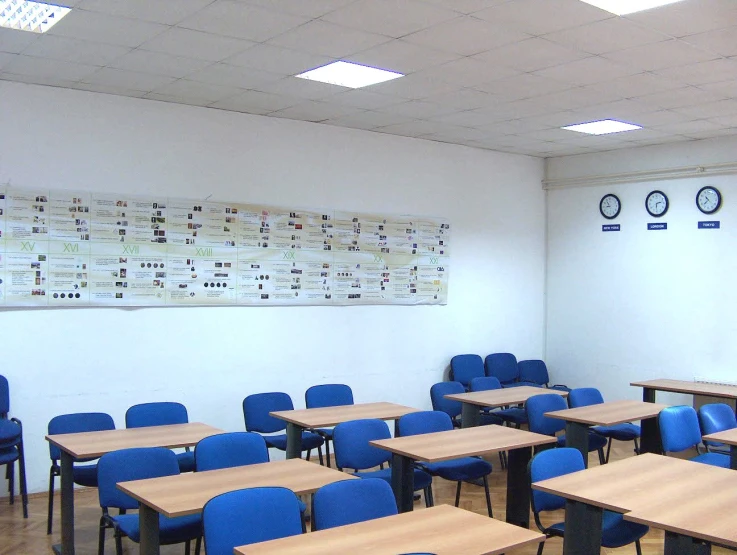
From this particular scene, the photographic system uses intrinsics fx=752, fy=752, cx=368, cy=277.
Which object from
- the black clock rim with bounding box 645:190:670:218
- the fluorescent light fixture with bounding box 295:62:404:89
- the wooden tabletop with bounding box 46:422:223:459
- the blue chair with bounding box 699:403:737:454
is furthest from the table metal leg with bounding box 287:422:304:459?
the black clock rim with bounding box 645:190:670:218

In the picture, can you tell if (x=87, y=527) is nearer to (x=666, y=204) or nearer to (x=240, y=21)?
(x=240, y=21)

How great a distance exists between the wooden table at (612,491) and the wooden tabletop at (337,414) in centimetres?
198

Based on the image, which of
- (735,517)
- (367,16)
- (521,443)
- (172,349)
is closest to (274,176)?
(172,349)

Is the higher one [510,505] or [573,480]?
[573,480]

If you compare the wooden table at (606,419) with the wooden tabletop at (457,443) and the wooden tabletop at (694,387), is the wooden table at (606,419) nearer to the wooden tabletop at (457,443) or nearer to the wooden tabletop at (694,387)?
the wooden tabletop at (457,443)

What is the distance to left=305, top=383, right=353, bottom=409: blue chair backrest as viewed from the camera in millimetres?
6191

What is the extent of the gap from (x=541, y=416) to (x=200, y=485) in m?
3.19

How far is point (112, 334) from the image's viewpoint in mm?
Result: 6094

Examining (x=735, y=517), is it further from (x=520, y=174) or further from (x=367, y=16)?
(x=520, y=174)

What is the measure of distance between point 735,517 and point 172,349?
4.56 metres

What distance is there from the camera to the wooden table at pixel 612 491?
3410mm

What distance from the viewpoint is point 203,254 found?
656 cm

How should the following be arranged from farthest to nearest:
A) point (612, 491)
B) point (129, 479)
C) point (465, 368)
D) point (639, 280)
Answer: point (639, 280), point (465, 368), point (129, 479), point (612, 491)

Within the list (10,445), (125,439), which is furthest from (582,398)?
(10,445)
